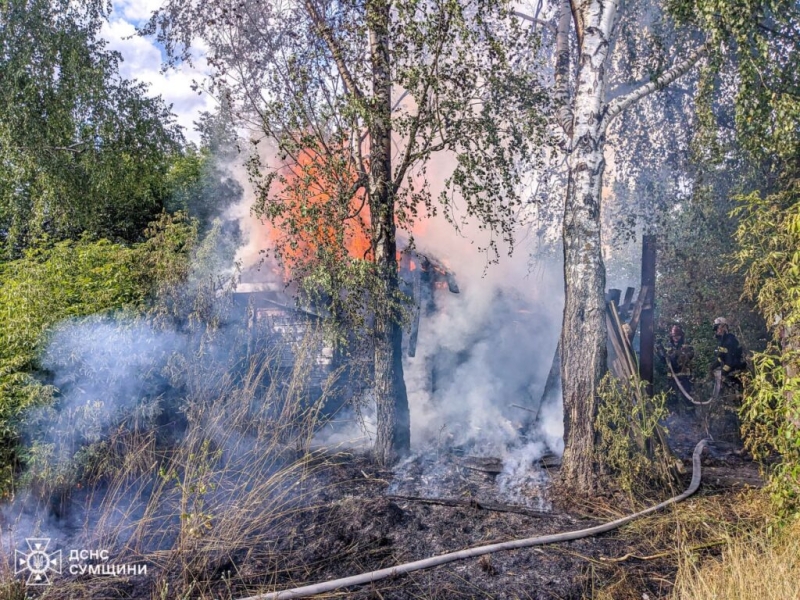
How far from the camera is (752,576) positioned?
11.7ft

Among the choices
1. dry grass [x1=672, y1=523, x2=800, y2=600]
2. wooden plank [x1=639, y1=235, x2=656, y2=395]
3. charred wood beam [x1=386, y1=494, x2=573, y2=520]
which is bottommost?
charred wood beam [x1=386, y1=494, x2=573, y2=520]

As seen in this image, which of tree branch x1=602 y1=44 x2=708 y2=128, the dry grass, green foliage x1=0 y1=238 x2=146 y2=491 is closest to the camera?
the dry grass

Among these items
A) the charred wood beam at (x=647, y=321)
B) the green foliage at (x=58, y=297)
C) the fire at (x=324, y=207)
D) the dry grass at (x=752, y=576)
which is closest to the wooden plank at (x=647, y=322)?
the charred wood beam at (x=647, y=321)

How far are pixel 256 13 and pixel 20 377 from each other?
18.6 feet

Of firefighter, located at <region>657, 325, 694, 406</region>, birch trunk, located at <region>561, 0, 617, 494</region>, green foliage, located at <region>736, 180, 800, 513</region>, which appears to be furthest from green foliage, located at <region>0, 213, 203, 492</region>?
firefighter, located at <region>657, 325, 694, 406</region>

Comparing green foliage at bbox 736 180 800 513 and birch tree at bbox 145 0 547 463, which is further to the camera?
birch tree at bbox 145 0 547 463

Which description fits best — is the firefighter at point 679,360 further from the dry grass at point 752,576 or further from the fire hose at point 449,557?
the dry grass at point 752,576

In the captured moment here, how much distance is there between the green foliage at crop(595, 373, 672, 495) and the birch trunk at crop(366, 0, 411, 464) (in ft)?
8.24

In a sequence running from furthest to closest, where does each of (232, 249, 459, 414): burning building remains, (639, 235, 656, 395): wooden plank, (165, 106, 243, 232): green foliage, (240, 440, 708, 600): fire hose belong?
(165, 106, 243, 232): green foliage, (639, 235, 656, 395): wooden plank, (232, 249, 459, 414): burning building remains, (240, 440, 708, 600): fire hose

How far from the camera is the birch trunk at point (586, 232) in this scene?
20.6ft

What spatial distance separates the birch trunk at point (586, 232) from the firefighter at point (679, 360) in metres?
4.54

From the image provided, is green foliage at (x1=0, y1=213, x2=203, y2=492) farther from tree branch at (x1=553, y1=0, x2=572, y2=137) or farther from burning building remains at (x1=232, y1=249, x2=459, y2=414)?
tree branch at (x1=553, y1=0, x2=572, y2=137)

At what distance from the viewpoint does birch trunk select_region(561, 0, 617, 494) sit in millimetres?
6277

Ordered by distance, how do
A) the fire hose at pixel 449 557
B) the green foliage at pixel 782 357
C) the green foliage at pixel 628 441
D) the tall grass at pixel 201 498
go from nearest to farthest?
the fire hose at pixel 449 557, the tall grass at pixel 201 498, the green foliage at pixel 782 357, the green foliage at pixel 628 441
